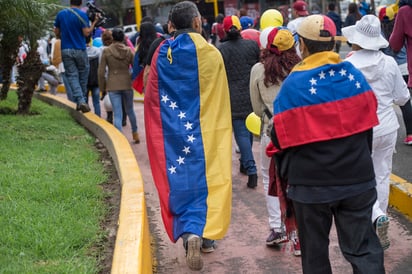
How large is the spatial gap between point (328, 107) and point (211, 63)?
5.77 ft

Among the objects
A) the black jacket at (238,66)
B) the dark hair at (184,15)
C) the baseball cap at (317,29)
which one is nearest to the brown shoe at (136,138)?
the black jacket at (238,66)

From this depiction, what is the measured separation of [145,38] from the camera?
928 centimetres

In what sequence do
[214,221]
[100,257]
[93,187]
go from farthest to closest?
[93,187]
[214,221]
[100,257]

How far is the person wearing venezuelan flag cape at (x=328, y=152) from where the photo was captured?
379 centimetres

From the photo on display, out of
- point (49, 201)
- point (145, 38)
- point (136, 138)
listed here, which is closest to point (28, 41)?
point (136, 138)

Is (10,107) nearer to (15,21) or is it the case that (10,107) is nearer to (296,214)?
(15,21)

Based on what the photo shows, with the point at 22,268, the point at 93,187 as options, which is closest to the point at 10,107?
the point at 93,187

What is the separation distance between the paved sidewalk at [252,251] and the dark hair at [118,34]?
362 cm

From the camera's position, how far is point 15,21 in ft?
33.3

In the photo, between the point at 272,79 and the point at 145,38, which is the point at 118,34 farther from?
the point at 272,79

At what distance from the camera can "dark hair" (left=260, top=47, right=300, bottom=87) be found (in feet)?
17.8

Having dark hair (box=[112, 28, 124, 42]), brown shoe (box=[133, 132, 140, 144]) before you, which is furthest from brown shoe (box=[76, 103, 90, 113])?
dark hair (box=[112, 28, 124, 42])

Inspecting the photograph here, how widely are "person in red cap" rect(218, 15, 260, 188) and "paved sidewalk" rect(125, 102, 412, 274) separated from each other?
0.76 meters

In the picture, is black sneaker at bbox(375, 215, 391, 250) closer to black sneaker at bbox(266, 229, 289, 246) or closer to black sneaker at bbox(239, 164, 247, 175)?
black sneaker at bbox(266, 229, 289, 246)
